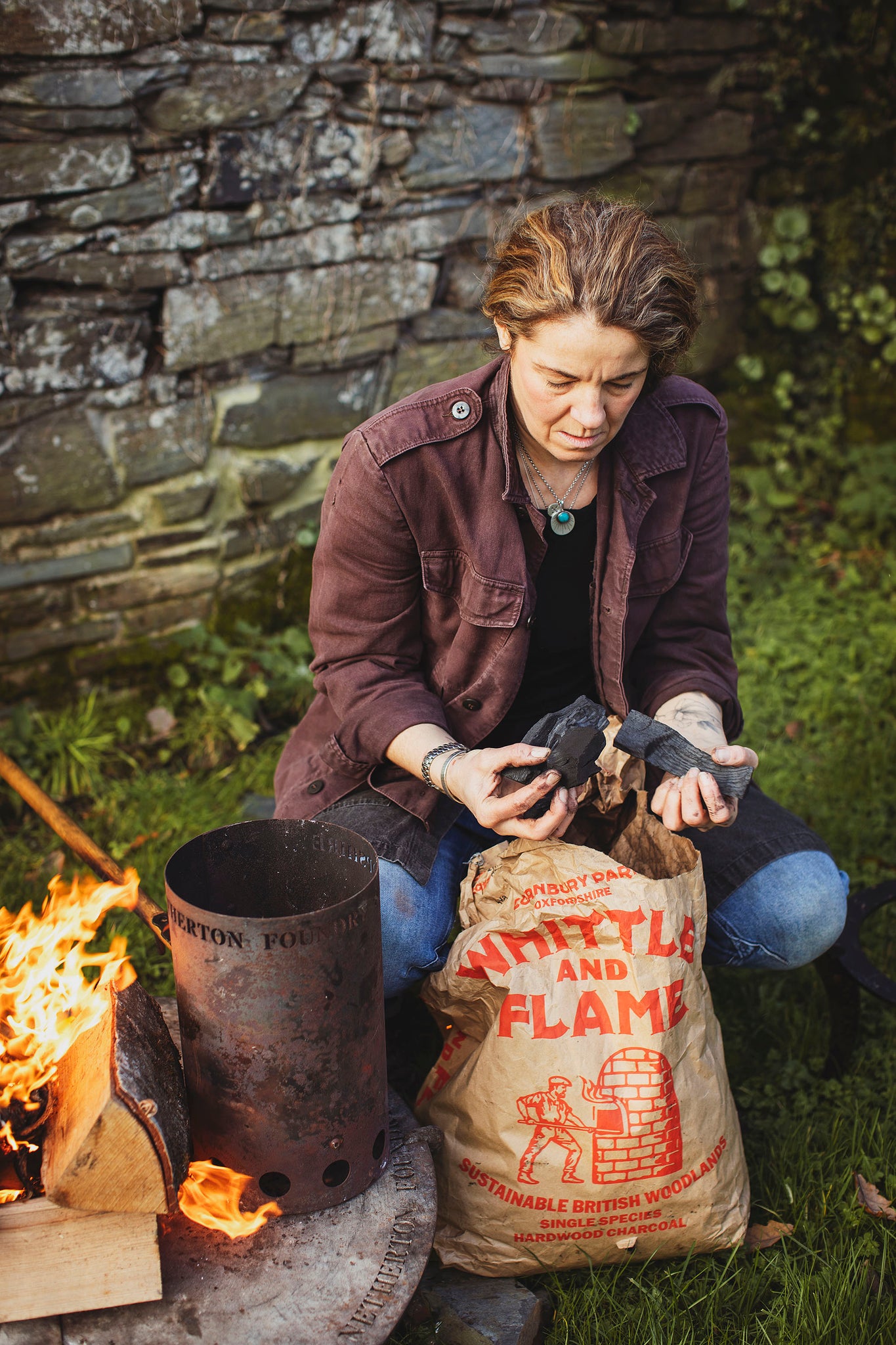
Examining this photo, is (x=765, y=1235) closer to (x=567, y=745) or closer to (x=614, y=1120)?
(x=614, y=1120)

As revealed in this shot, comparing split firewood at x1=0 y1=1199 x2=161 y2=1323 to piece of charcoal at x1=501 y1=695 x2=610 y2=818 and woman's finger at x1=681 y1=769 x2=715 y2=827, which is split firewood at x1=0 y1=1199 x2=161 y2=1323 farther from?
woman's finger at x1=681 y1=769 x2=715 y2=827

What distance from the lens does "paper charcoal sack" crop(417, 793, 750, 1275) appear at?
177cm

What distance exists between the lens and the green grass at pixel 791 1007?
1.87 meters

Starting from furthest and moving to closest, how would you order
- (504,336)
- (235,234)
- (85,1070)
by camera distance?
(235,234) < (504,336) < (85,1070)

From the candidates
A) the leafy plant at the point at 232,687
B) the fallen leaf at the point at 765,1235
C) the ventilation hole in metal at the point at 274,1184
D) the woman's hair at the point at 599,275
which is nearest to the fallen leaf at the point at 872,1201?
the fallen leaf at the point at 765,1235

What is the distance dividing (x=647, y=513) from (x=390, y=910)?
94 centimetres

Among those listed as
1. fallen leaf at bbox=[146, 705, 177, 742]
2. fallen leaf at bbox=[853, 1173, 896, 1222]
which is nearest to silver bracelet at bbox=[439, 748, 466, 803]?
fallen leaf at bbox=[853, 1173, 896, 1222]

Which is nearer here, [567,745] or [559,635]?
Answer: [567,745]

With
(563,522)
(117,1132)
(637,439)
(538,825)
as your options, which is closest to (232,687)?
(563,522)

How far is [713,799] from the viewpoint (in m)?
1.88

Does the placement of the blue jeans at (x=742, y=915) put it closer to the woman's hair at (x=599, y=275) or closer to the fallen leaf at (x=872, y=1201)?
the fallen leaf at (x=872, y=1201)

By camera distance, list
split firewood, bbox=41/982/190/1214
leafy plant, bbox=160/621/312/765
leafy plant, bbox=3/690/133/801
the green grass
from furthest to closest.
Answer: leafy plant, bbox=160/621/312/765, leafy plant, bbox=3/690/133/801, the green grass, split firewood, bbox=41/982/190/1214

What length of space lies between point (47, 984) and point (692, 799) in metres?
1.13

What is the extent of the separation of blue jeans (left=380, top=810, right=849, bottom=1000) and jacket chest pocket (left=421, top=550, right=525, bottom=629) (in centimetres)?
47
